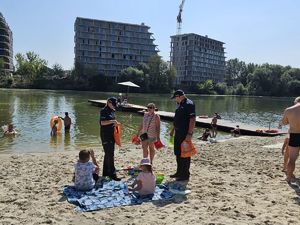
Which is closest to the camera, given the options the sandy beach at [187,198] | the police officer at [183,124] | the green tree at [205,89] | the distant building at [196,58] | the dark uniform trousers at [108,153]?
the sandy beach at [187,198]

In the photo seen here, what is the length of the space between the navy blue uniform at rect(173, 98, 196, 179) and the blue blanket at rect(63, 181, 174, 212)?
0.97m

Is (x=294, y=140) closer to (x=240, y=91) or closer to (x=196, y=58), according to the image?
(x=240, y=91)

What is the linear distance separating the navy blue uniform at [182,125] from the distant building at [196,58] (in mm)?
159030

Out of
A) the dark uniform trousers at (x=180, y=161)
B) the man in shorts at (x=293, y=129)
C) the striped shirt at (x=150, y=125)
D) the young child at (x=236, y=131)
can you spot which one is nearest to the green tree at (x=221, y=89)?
the young child at (x=236, y=131)

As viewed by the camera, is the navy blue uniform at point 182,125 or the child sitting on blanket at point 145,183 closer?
the child sitting on blanket at point 145,183

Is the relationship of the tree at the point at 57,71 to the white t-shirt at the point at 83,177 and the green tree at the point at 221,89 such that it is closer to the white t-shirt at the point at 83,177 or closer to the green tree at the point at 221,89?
the green tree at the point at 221,89

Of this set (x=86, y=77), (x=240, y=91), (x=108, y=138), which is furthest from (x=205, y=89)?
(x=108, y=138)

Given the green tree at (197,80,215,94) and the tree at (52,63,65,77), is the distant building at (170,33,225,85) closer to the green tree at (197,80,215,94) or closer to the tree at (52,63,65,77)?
the green tree at (197,80,215,94)

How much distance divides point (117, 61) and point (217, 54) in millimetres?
67384

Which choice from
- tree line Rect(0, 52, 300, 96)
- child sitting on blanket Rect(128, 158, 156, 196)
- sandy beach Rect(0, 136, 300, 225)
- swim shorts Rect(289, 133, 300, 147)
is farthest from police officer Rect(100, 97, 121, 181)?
tree line Rect(0, 52, 300, 96)

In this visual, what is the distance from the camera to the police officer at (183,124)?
829cm

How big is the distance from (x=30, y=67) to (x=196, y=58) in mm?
90671

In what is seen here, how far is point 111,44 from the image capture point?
148625mm

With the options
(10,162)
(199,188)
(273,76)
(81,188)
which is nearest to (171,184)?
(199,188)
